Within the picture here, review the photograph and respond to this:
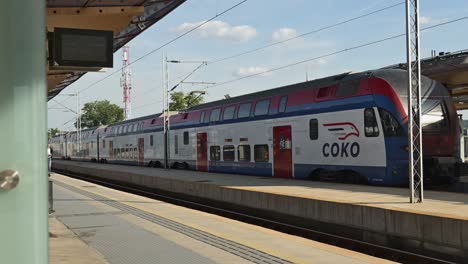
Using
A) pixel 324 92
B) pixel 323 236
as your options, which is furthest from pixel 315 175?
pixel 323 236

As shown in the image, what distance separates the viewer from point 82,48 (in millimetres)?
3041

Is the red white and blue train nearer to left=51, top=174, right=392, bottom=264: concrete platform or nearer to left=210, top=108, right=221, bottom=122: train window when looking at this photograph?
left=210, top=108, right=221, bottom=122: train window

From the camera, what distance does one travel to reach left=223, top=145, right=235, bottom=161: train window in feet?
71.7

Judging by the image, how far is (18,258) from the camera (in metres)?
1.63

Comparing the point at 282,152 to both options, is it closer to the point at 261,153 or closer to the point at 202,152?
the point at 261,153

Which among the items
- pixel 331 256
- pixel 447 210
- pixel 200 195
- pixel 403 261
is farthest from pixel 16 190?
pixel 200 195

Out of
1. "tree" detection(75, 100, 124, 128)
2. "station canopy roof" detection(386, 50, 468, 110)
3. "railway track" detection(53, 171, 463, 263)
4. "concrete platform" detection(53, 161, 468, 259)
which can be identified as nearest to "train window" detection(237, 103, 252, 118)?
"concrete platform" detection(53, 161, 468, 259)

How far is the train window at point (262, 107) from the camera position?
19.2 metres

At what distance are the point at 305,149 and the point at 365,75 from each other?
3.40 meters

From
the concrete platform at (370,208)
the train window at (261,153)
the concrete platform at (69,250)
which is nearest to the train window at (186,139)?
the train window at (261,153)

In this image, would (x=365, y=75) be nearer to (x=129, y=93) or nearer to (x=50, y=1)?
(x=50, y=1)

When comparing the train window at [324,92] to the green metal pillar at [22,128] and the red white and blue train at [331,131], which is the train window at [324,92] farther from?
the green metal pillar at [22,128]

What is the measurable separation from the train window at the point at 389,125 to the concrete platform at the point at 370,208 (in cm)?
148

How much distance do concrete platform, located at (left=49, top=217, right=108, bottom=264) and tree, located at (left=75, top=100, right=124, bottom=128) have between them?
110m
